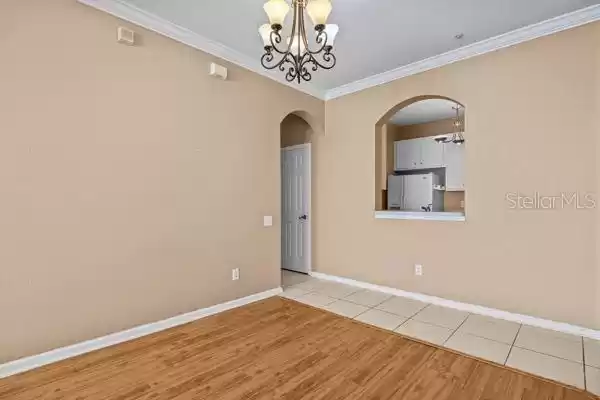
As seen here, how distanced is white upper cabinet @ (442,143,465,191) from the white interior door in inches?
107

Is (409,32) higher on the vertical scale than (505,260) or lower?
higher

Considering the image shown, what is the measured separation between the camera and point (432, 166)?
19.3ft

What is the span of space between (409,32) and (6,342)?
4076mm

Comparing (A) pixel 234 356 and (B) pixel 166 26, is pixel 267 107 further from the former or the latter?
(A) pixel 234 356

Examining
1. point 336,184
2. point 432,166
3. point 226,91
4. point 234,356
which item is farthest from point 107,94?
point 432,166

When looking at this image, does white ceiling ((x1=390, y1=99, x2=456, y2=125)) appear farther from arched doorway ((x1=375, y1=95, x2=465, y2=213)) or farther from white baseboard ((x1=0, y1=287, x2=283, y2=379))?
white baseboard ((x1=0, y1=287, x2=283, y2=379))

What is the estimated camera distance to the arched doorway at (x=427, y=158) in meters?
5.54

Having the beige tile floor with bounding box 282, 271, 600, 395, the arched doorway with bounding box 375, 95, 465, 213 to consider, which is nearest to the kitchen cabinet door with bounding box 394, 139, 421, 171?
the arched doorway with bounding box 375, 95, 465, 213

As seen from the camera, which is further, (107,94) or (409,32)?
(409,32)

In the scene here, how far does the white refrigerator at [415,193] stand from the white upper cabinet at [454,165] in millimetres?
273

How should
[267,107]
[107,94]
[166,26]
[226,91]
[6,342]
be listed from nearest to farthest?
[6,342] → [107,94] → [166,26] → [226,91] → [267,107]

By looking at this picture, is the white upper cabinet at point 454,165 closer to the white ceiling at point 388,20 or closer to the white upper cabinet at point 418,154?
the white upper cabinet at point 418,154

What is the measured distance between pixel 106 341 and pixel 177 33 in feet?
9.15

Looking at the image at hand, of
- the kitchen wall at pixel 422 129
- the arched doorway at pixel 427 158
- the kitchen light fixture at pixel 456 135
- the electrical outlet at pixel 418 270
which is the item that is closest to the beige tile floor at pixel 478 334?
the electrical outlet at pixel 418 270
